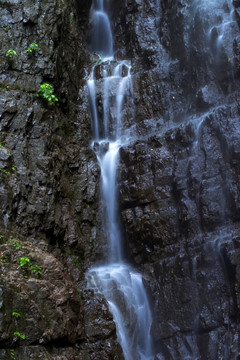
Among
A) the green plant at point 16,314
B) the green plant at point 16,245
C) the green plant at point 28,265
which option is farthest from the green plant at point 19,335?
the green plant at point 16,245

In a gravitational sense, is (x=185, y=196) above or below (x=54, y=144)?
below

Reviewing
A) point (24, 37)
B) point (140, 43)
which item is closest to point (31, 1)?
point (24, 37)

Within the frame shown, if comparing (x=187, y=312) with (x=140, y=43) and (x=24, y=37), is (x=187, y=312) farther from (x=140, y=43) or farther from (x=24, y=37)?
(x=140, y=43)

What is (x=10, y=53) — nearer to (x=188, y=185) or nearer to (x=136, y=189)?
(x=136, y=189)

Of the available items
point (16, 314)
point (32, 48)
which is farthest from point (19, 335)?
point (32, 48)

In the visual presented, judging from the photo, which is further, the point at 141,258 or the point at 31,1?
the point at 31,1

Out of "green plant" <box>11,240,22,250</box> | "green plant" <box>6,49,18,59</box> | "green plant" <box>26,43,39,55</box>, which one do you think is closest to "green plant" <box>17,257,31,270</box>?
"green plant" <box>11,240,22,250</box>

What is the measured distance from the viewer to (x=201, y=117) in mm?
9891

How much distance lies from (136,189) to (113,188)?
775mm

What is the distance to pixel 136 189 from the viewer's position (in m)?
9.77

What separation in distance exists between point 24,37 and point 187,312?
343 inches

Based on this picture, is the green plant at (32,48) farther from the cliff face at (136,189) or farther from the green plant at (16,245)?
the green plant at (16,245)

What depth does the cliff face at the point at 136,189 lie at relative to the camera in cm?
630

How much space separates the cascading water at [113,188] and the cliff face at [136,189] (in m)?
0.28
